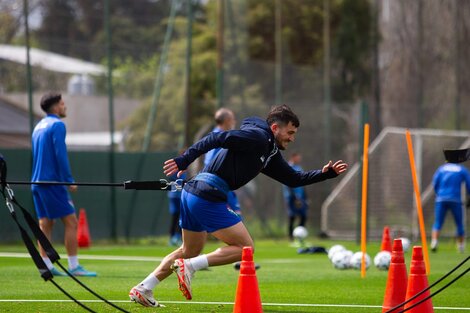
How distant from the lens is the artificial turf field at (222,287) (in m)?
10.1

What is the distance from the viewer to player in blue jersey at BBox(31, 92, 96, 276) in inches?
527

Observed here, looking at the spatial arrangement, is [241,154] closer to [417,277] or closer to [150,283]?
[150,283]

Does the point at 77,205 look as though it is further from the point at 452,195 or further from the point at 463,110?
the point at 463,110

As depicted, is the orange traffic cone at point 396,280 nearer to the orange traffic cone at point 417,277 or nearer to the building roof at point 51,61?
the orange traffic cone at point 417,277

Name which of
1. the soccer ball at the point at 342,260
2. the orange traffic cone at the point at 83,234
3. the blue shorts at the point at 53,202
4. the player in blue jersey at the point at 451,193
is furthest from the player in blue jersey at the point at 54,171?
the player in blue jersey at the point at 451,193

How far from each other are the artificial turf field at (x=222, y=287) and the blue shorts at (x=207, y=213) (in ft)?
2.91

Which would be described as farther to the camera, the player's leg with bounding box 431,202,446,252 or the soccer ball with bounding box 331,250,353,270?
the player's leg with bounding box 431,202,446,252

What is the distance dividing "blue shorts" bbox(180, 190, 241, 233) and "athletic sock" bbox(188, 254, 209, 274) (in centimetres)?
27

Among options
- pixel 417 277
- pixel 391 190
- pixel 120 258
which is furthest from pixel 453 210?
pixel 417 277

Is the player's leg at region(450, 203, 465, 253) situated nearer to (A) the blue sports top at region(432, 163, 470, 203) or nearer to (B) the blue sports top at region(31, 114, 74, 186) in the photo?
(A) the blue sports top at region(432, 163, 470, 203)

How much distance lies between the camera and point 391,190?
87.1 feet

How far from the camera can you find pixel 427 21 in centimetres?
3102

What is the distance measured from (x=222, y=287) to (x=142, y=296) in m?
2.94

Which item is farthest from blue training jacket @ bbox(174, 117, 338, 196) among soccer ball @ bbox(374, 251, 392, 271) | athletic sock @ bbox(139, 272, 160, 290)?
soccer ball @ bbox(374, 251, 392, 271)
